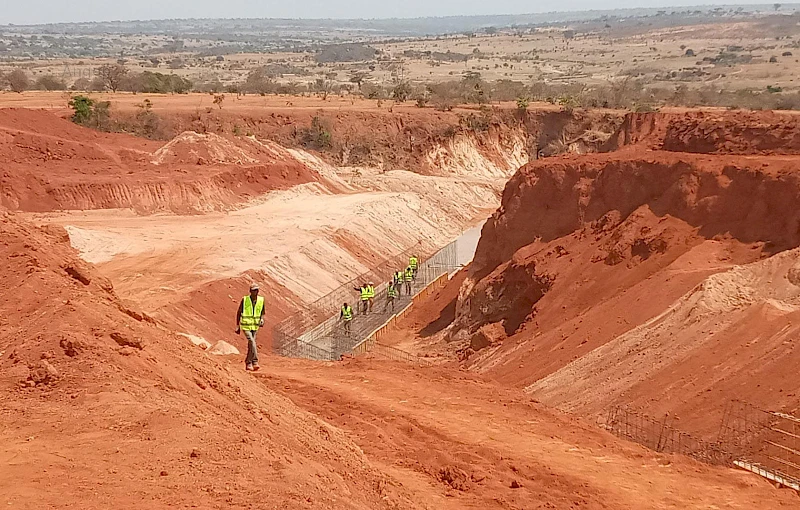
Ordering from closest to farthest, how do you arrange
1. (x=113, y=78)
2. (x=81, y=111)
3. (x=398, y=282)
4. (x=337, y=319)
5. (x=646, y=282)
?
(x=646, y=282) < (x=337, y=319) < (x=398, y=282) < (x=81, y=111) < (x=113, y=78)

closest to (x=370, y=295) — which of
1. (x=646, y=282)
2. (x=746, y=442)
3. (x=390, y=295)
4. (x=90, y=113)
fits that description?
(x=390, y=295)

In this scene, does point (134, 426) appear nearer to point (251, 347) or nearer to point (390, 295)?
point (251, 347)

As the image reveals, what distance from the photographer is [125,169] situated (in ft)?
135

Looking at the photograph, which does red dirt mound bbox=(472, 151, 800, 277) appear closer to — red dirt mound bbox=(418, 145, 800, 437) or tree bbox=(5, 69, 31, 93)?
red dirt mound bbox=(418, 145, 800, 437)

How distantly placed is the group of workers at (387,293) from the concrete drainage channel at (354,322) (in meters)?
0.17

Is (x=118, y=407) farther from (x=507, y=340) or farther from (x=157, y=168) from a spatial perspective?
(x=157, y=168)

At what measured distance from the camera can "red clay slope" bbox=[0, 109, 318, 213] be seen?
3681cm

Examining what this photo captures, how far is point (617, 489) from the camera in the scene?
11.1 metres

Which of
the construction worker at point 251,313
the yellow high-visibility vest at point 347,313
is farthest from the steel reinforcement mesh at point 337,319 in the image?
the construction worker at point 251,313

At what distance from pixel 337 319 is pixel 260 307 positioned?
47.0 feet

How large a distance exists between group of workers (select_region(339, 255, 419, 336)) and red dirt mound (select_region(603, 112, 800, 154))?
29.2ft

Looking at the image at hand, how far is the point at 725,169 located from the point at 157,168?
1112 inches

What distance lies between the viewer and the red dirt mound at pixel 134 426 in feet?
24.3

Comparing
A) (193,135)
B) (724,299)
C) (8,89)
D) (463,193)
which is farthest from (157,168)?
(8,89)
